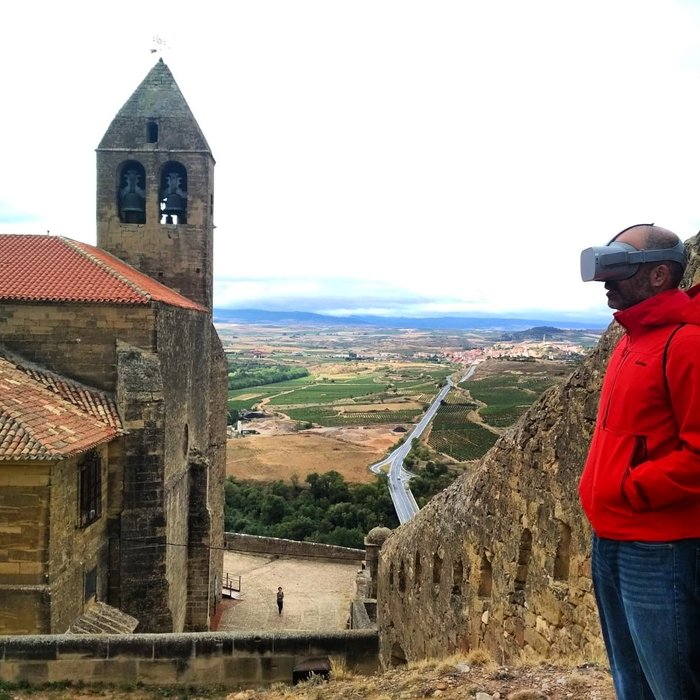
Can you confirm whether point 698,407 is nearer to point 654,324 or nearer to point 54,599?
point 654,324

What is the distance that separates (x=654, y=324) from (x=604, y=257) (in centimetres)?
32

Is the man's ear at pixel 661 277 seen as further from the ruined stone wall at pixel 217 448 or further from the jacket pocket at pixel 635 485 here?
the ruined stone wall at pixel 217 448

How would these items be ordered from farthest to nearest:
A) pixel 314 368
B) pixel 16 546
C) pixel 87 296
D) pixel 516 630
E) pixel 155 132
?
1. pixel 314 368
2. pixel 155 132
3. pixel 87 296
4. pixel 16 546
5. pixel 516 630

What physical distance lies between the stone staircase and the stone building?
582 centimetres

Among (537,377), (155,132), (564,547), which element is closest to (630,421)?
(564,547)

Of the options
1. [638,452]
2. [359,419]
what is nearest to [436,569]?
[638,452]

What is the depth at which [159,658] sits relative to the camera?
316 inches

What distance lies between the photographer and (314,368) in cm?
17550

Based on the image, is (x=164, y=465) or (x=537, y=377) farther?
(x=537, y=377)

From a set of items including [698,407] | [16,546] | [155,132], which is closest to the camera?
[698,407]

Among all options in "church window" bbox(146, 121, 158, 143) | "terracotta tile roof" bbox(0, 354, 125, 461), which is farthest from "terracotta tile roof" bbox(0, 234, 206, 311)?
"church window" bbox(146, 121, 158, 143)

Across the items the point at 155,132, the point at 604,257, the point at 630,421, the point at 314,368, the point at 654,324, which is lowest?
the point at 314,368

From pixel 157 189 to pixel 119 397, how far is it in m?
8.00

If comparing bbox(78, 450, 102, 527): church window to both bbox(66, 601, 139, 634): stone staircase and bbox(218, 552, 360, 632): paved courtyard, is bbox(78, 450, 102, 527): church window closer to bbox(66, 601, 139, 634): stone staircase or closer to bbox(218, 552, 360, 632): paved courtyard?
bbox(66, 601, 139, 634): stone staircase
